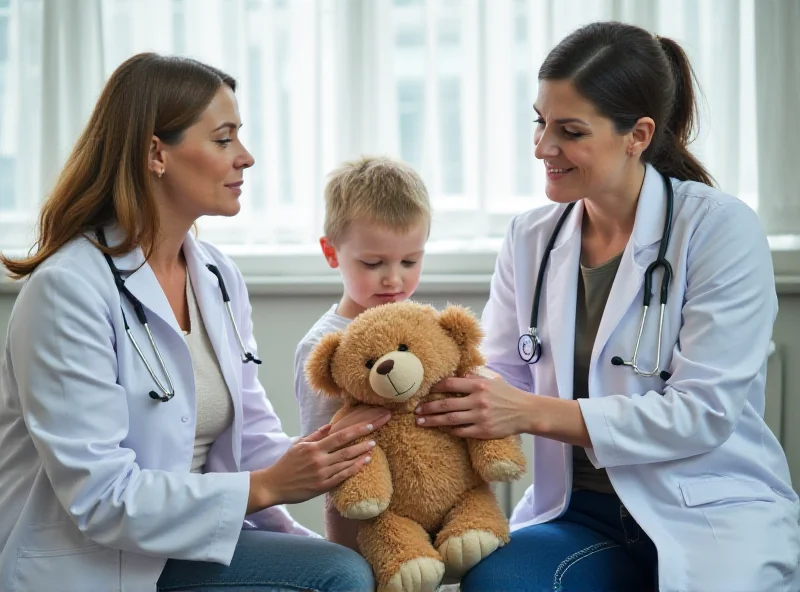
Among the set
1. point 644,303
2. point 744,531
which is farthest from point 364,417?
point 744,531

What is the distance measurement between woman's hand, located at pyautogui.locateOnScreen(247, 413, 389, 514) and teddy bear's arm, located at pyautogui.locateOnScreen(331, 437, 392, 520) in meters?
0.01

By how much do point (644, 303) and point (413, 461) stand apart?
0.52 meters

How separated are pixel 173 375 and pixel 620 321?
0.81 metres

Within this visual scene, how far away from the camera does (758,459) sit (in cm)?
163

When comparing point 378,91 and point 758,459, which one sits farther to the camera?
point 378,91

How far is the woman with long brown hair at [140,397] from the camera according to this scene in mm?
1441

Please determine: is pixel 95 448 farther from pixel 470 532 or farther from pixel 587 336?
pixel 587 336

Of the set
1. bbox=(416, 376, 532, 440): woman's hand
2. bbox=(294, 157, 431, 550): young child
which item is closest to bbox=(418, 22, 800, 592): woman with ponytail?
bbox=(416, 376, 532, 440): woman's hand

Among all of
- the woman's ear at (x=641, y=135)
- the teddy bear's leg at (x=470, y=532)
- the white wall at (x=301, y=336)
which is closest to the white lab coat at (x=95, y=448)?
the teddy bear's leg at (x=470, y=532)

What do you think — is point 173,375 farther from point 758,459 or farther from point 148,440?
point 758,459

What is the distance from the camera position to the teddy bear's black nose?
1.42m

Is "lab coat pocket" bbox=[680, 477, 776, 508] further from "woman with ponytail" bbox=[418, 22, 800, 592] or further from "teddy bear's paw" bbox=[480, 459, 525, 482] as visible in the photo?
"teddy bear's paw" bbox=[480, 459, 525, 482]

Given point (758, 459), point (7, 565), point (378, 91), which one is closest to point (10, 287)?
point (378, 91)

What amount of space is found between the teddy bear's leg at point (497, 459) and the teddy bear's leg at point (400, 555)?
147 millimetres
